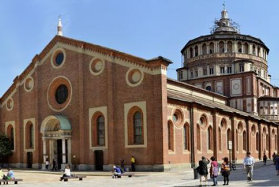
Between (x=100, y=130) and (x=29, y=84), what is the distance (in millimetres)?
12521

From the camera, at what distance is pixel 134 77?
120 ft

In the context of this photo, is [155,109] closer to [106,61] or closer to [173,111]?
[173,111]

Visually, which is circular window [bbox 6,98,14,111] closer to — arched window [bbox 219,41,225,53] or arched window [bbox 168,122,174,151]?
arched window [bbox 168,122,174,151]

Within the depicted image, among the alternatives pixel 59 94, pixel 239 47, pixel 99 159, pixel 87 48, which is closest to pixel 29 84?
pixel 59 94

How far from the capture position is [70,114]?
41062 mm

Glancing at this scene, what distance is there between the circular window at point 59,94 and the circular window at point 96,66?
3636mm

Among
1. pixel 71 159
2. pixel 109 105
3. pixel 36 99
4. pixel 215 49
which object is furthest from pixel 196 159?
pixel 215 49

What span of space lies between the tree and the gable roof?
16.9ft

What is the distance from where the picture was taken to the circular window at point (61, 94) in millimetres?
42331

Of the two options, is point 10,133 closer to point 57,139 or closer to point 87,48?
point 57,139

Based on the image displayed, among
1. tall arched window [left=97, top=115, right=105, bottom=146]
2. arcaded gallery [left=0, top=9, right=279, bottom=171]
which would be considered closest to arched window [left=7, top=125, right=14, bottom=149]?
arcaded gallery [left=0, top=9, right=279, bottom=171]

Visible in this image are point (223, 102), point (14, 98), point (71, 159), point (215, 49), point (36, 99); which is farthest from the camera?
point (215, 49)

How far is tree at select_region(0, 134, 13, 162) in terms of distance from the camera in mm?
46094

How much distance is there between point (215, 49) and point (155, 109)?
3323cm
